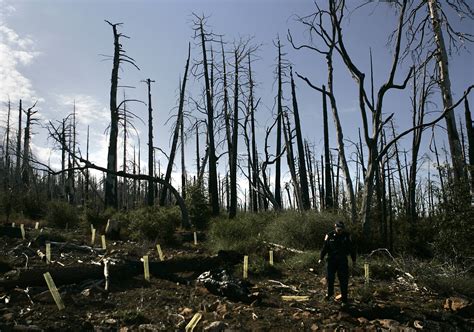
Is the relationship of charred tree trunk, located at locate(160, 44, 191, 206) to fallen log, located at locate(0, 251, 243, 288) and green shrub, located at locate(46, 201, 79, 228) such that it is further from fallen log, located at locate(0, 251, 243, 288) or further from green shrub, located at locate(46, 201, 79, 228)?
fallen log, located at locate(0, 251, 243, 288)

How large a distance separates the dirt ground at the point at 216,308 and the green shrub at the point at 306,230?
3.76 metres

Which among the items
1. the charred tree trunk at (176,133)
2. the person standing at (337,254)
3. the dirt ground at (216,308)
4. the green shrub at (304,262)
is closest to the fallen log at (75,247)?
the dirt ground at (216,308)

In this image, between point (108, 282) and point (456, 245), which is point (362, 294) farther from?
point (108, 282)

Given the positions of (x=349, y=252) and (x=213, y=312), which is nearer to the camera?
(x=213, y=312)

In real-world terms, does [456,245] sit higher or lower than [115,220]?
lower

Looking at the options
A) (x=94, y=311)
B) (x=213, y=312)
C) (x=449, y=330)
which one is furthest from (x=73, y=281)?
(x=449, y=330)

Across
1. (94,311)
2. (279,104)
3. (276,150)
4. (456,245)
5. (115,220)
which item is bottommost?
(94,311)

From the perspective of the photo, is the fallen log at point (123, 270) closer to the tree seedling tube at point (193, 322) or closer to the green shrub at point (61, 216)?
the tree seedling tube at point (193, 322)

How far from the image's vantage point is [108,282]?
8070mm

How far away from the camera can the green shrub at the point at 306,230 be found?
42.7 feet

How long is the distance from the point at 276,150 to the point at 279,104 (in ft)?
12.8

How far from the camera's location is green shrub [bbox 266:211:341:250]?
42.7ft

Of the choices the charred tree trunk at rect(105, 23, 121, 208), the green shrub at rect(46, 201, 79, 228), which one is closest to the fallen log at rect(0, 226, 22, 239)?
the green shrub at rect(46, 201, 79, 228)

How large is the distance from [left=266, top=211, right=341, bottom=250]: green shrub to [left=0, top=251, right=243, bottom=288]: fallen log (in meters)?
2.83
